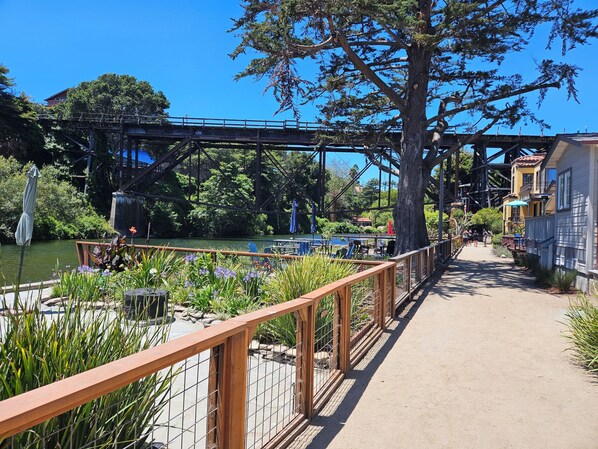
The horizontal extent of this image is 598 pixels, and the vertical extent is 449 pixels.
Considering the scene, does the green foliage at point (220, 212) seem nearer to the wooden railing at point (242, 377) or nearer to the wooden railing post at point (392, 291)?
the wooden railing post at point (392, 291)

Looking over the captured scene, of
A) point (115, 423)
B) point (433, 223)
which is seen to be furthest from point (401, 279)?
point (433, 223)

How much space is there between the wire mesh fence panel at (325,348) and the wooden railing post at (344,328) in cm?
9

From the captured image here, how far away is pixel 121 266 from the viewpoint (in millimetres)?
10008

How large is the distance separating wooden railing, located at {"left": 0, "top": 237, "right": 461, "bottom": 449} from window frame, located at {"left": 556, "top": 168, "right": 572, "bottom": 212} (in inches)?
358

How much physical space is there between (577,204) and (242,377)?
13063 millimetres

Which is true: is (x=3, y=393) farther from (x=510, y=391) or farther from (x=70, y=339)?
(x=510, y=391)

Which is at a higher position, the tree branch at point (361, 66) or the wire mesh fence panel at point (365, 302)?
the tree branch at point (361, 66)

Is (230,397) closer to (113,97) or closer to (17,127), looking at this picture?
(17,127)

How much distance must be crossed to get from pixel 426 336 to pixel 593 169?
7607 mm

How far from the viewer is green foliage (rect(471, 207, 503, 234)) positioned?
47.6 metres

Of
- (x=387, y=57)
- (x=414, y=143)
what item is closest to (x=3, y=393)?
(x=414, y=143)

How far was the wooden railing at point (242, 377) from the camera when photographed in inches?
61.6

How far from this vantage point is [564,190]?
14.3m

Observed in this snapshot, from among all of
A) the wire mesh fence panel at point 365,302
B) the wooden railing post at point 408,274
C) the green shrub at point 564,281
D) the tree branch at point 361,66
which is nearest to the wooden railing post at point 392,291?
the wire mesh fence panel at point 365,302
